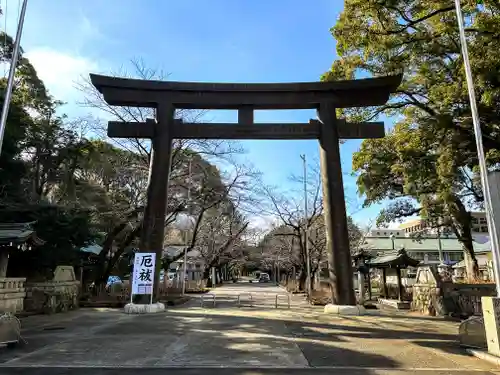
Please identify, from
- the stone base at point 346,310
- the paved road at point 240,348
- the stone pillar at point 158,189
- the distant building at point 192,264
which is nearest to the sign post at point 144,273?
the stone pillar at point 158,189

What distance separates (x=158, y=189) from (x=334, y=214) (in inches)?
262

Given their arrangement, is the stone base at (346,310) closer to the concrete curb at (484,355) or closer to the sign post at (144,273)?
the concrete curb at (484,355)

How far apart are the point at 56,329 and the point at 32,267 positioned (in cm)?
914

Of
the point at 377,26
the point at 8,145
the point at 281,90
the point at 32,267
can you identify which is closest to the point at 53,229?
the point at 32,267

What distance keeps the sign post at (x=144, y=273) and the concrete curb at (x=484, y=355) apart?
33.0ft

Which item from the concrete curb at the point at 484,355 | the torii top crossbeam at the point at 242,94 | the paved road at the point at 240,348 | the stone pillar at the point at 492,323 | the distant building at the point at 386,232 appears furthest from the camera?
the distant building at the point at 386,232

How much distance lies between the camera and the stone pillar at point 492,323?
7320mm

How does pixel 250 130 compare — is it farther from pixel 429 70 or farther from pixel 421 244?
pixel 421 244

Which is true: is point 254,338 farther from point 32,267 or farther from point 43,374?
point 32,267

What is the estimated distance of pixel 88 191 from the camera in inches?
909

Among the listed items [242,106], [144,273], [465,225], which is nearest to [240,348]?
[144,273]

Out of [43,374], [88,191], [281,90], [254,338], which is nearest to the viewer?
[43,374]

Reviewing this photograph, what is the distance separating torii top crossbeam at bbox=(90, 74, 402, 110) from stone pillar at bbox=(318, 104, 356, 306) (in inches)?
26.7

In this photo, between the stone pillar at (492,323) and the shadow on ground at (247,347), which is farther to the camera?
the stone pillar at (492,323)
